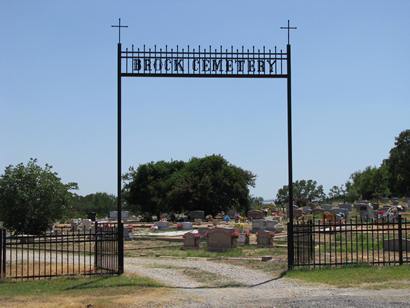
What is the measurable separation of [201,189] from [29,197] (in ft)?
104

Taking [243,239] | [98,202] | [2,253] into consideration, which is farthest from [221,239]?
[98,202]

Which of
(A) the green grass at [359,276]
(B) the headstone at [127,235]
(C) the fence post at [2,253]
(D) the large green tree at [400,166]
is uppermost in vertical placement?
(D) the large green tree at [400,166]

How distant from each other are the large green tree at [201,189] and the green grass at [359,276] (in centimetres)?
4504

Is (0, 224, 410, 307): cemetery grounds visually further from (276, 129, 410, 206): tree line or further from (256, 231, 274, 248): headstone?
(276, 129, 410, 206): tree line

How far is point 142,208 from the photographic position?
225 ft

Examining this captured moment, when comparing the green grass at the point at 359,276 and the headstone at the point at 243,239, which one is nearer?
the green grass at the point at 359,276

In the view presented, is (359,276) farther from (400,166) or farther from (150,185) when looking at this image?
(400,166)

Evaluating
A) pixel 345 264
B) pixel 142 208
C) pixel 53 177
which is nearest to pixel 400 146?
pixel 142 208

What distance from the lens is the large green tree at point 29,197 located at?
30.9m

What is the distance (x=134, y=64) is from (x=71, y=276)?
18.8 ft

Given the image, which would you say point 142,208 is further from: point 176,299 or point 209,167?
point 176,299

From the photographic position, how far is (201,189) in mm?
61438

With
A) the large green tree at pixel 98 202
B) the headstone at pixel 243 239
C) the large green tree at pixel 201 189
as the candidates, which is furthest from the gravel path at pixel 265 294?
the large green tree at pixel 98 202

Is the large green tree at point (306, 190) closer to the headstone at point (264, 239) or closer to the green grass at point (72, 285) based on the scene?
the headstone at point (264, 239)
